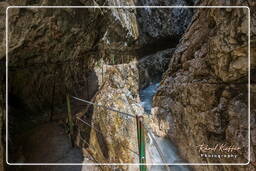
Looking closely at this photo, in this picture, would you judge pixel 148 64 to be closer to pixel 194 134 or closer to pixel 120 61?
pixel 120 61

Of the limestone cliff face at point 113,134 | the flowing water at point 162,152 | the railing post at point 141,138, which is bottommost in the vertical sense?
the flowing water at point 162,152

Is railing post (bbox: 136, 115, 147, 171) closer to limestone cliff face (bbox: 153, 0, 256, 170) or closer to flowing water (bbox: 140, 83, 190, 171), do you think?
flowing water (bbox: 140, 83, 190, 171)

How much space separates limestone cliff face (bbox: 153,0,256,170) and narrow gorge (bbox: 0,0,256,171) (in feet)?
0.04

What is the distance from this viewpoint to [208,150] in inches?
95.7

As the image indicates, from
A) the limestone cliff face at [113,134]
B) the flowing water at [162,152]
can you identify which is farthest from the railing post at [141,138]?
the limestone cliff face at [113,134]

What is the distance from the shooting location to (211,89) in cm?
301

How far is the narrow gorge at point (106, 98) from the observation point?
7.45ft

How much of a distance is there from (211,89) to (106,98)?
152 cm

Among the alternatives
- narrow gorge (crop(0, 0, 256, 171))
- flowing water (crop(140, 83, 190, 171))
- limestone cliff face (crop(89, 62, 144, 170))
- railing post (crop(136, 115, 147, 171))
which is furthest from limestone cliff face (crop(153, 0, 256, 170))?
railing post (crop(136, 115, 147, 171))

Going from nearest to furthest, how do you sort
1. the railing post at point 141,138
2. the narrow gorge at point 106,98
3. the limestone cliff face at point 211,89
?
the railing post at point 141,138
the narrow gorge at point 106,98
the limestone cliff face at point 211,89

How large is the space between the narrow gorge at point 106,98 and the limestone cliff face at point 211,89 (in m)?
0.01

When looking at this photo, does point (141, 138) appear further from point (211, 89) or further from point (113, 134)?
point (211, 89)

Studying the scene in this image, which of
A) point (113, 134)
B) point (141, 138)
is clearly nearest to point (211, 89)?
point (113, 134)

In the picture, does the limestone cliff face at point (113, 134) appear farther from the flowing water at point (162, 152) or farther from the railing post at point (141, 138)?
the railing post at point (141, 138)
